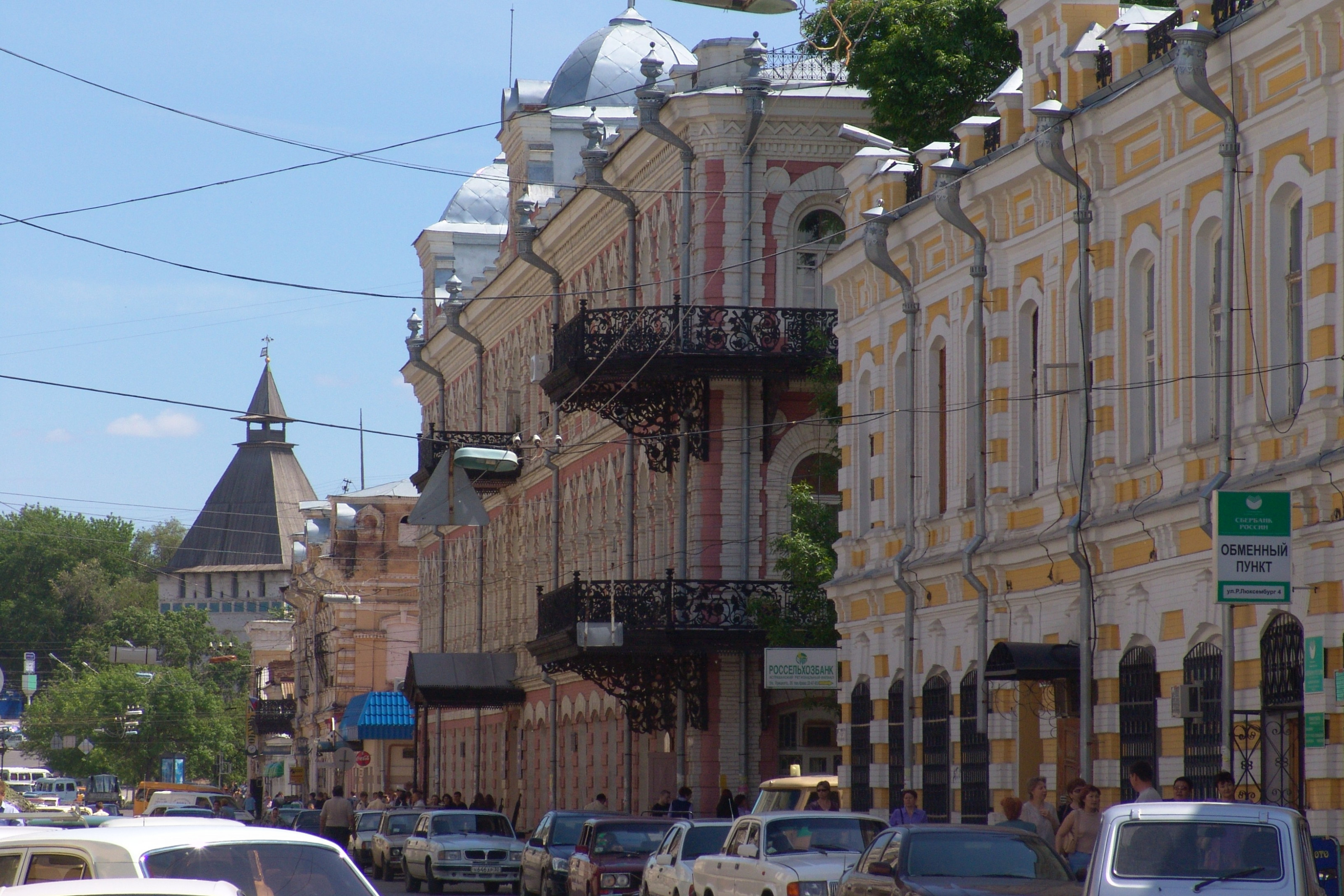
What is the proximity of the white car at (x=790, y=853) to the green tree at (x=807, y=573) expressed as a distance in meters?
13.3

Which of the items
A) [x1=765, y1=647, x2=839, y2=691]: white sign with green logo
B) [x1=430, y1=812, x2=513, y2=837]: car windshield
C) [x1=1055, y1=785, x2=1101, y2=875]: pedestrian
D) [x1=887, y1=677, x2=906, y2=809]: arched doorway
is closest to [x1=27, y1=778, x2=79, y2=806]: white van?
[x1=430, y1=812, x2=513, y2=837]: car windshield

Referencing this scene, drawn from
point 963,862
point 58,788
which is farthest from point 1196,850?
point 58,788

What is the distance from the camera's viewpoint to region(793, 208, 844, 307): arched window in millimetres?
37875

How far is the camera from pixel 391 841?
38.1m

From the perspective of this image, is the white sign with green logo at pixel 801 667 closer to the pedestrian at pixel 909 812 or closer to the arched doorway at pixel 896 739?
the arched doorway at pixel 896 739

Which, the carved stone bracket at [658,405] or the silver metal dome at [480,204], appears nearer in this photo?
the carved stone bracket at [658,405]

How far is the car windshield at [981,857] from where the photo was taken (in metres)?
16.1

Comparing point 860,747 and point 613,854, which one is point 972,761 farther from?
point 860,747

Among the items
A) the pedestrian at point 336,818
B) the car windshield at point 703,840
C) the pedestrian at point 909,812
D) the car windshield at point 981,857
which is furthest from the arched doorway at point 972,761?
the pedestrian at point 336,818

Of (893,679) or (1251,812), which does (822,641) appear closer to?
(893,679)

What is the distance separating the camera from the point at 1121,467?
22.8 meters

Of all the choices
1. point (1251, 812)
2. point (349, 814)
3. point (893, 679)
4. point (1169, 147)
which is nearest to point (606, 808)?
point (349, 814)

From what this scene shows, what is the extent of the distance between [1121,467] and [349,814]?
1921 cm

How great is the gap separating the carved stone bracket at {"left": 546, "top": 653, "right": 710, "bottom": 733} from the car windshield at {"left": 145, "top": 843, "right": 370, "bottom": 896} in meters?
24.8
